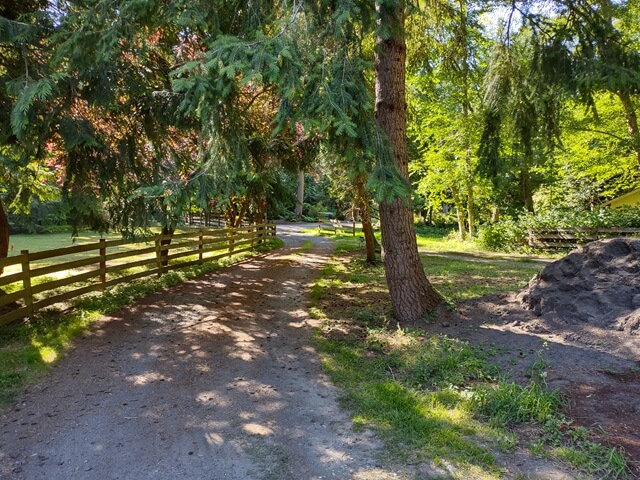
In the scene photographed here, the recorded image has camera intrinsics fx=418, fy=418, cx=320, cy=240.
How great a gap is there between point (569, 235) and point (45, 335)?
55.1 feet

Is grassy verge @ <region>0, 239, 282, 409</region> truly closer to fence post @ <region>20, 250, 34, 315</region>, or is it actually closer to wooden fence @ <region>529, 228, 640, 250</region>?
fence post @ <region>20, 250, 34, 315</region>

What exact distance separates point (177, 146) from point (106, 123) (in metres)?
2.38

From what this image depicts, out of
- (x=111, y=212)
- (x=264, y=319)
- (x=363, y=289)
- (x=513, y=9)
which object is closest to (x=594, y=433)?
(x=264, y=319)

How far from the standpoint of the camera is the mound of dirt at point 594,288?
212 inches

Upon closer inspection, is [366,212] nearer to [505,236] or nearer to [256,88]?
[256,88]

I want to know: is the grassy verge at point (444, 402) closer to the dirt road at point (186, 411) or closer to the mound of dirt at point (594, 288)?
the dirt road at point (186, 411)

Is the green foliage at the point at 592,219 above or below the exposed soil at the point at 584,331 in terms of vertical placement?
above

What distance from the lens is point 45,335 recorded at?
612 centimetres

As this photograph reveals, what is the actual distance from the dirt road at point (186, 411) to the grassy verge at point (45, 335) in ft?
0.69

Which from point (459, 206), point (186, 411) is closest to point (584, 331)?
point (186, 411)

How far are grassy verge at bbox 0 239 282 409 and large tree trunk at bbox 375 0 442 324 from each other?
15.5 ft

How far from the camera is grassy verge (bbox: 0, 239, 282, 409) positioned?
471cm

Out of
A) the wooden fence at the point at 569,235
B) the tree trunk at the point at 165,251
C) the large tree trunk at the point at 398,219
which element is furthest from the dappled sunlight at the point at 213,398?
the wooden fence at the point at 569,235

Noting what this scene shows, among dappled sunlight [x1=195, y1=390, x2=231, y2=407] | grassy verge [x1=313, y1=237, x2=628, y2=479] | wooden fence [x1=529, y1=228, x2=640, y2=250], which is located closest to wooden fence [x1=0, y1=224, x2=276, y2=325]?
dappled sunlight [x1=195, y1=390, x2=231, y2=407]
